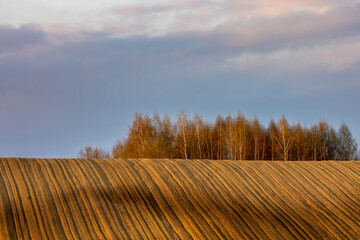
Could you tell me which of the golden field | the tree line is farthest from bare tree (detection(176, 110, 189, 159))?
the golden field

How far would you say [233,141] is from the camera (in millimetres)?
41438

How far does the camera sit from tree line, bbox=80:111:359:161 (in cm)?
4000

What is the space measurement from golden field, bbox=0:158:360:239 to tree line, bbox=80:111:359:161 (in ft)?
71.2

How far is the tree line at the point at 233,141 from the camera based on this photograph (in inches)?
1575

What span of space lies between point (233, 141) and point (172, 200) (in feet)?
89.0

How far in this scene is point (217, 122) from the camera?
43.7 metres

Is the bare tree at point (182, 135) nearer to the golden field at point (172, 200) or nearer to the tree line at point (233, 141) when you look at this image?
the tree line at point (233, 141)

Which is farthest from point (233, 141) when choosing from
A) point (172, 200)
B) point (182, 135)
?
point (172, 200)

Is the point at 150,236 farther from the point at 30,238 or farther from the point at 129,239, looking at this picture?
the point at 30,238

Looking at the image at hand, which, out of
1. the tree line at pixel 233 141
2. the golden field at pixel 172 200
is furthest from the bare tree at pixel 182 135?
the golden field at pixel 172 200

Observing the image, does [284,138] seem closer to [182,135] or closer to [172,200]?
[182,135]

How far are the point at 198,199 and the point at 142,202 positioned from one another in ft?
6.19

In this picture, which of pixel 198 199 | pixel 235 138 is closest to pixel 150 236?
pixel 198 199

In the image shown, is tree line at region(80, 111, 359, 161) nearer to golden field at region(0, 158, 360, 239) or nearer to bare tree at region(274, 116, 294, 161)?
bare tree at region(274, 116, 294, 161)
